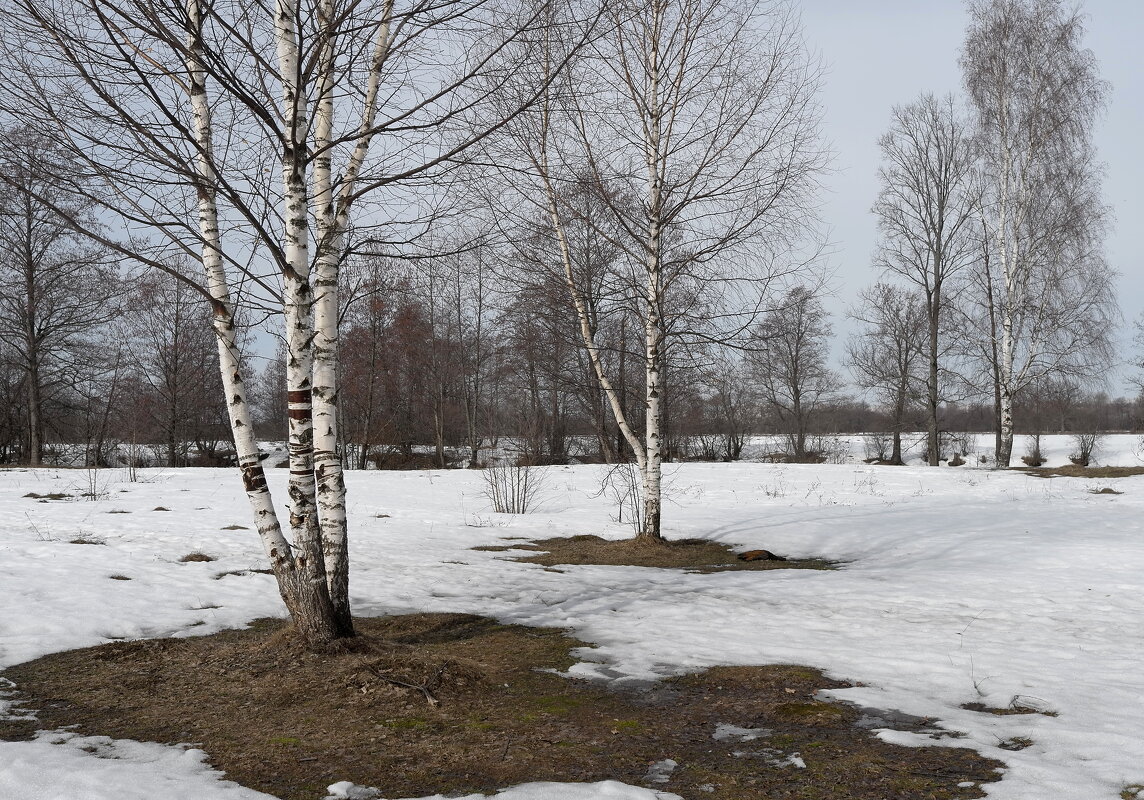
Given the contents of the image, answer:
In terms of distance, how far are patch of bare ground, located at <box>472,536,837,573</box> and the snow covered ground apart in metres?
0.47

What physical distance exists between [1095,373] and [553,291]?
18.3m

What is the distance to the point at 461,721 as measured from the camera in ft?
13.4

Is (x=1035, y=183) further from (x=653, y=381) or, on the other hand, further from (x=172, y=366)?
(x=172, y=366)

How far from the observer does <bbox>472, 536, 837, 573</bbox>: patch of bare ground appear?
945 cm

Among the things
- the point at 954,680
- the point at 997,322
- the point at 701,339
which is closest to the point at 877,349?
the point at 997,322

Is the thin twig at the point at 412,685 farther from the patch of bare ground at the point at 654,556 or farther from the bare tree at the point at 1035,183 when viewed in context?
the bare tree at the point at 1035,183

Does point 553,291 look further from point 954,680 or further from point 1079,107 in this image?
point 1079,107

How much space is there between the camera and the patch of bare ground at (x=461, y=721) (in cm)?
334

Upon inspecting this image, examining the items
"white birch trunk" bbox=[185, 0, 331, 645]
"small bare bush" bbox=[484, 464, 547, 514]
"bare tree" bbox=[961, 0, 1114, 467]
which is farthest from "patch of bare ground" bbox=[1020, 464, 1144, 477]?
"white birch trunk" bbox=[185, 0, 331, 645]

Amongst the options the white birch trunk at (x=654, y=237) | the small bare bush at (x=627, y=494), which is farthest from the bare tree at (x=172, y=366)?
the white birch trunk at (x=654, y=237)

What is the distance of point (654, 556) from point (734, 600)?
2647 millimetres

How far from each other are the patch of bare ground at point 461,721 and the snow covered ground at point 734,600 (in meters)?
0.21

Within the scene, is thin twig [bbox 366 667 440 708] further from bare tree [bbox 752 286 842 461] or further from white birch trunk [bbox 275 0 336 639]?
bare tree [bbox 752 286 842 461]

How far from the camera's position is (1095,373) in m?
20.9
